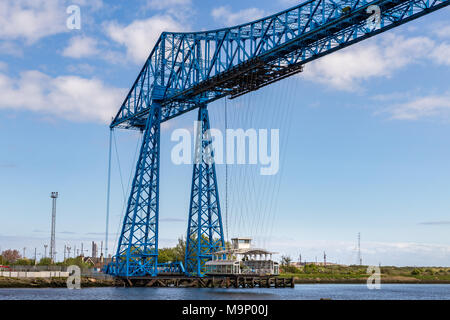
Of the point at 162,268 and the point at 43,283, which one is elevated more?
the point at 162,268

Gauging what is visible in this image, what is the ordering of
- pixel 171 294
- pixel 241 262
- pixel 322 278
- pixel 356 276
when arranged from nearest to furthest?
pixel 171 294
pixel 241 262
pixel 322 278
pixel 356 276

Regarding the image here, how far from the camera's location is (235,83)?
1925 inches

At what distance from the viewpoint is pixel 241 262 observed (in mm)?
55875

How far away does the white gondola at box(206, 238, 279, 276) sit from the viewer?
54.6 meters

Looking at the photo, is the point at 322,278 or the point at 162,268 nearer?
the point at 162,268

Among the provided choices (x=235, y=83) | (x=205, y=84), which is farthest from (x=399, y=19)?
(x=205, y=84)

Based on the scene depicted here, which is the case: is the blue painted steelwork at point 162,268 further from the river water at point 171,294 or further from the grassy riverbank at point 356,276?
the grassy riverbank at point 356,276

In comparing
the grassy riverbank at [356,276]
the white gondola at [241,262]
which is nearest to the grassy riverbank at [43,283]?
the white gondola at [241,262]

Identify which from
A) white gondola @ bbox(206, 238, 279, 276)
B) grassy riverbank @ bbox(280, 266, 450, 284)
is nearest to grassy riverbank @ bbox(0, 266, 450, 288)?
grassy riverbank @ bbox(280, 266, 450, 284)

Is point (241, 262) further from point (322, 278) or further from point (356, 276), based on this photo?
point (356, 276)

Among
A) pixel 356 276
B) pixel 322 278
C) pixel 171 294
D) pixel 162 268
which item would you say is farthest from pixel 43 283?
pixel 356 276

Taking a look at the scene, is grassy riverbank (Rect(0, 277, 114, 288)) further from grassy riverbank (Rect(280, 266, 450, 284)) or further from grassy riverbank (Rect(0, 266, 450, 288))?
grassy riverbank (Rect(280, 266, 450, 284))
